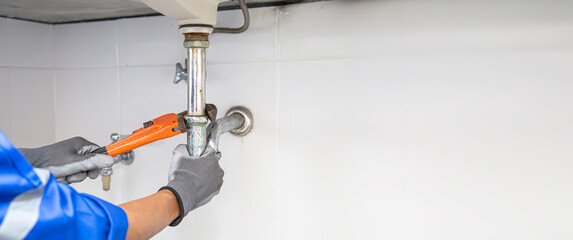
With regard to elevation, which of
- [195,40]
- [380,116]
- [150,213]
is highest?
[195,40]

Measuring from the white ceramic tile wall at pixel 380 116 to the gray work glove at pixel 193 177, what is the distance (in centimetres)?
17

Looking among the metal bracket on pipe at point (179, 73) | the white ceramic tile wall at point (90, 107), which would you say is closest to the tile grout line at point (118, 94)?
the white ceramic tile wall at point (90, 107)

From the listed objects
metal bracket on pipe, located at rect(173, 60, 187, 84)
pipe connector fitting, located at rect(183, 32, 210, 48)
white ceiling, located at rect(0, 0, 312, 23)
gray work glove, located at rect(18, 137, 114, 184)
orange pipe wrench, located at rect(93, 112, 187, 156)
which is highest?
white ceiling, located at rect(0, 0, 312, 23)

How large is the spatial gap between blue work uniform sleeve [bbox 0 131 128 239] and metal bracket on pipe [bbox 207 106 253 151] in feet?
1.02

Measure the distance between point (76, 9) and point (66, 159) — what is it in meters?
0.32

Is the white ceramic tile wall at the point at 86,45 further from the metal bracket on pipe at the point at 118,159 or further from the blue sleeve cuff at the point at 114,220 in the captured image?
the blue sleeve cuff at the point at 114,220

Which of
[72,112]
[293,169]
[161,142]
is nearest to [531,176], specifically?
[293,169]

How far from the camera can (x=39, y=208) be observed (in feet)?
1.26

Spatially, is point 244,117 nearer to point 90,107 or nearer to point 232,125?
point 232,125

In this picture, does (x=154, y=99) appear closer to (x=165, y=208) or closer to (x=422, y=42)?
(x=165, y=208)

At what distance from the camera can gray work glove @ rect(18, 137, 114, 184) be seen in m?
0.73

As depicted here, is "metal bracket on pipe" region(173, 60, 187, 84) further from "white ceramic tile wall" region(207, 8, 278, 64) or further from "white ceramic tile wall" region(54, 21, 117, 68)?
"white ceramic tile wall" region(54, 21, 117, 68)

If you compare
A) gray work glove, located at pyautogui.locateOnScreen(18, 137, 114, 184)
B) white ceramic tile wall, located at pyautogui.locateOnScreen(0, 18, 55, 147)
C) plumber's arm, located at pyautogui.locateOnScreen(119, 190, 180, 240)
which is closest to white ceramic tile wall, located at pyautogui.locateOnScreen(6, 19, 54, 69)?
white ceramic tile wall, located at pyautogui.locateOnScreen(0, 18, 55, 147)

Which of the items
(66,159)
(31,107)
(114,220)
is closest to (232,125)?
(66,159)
